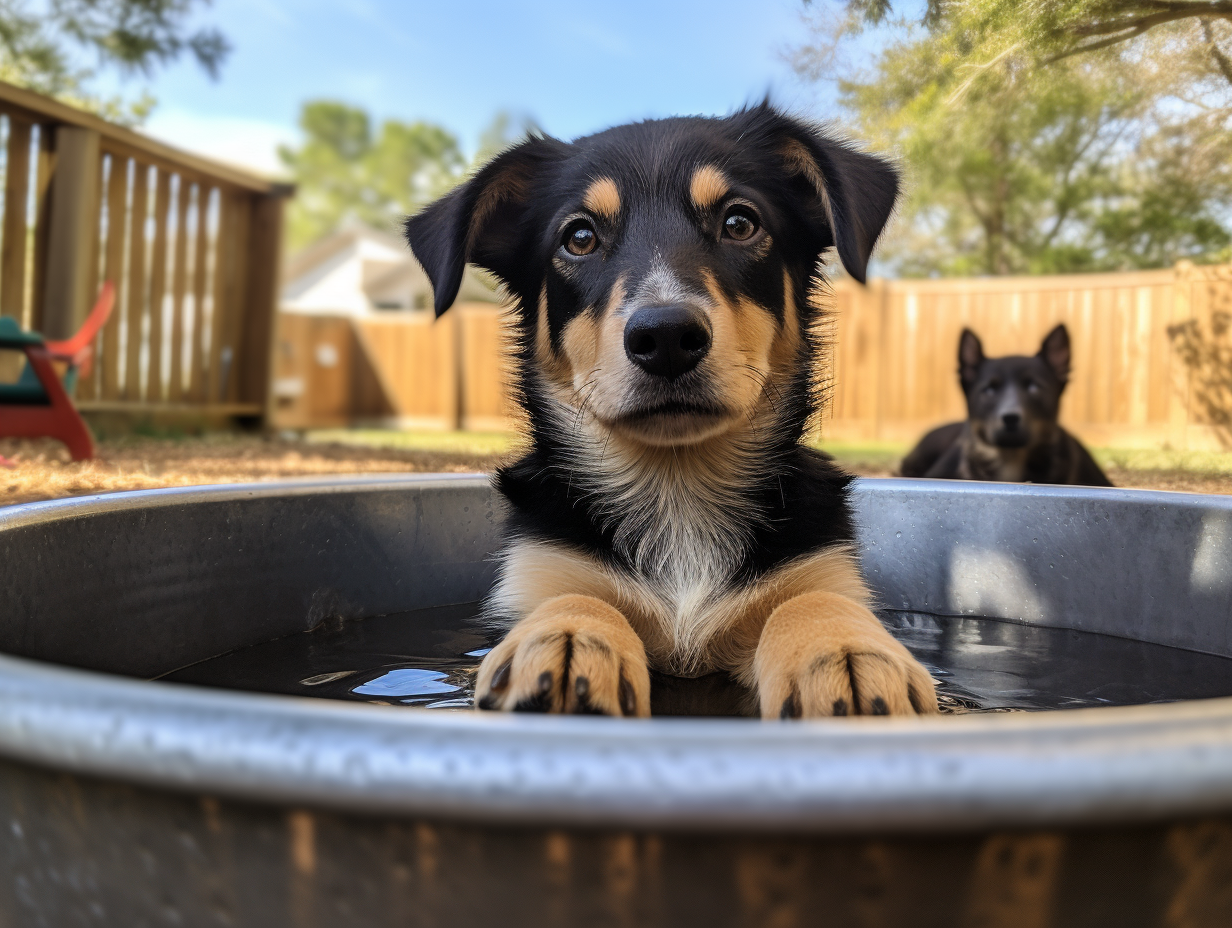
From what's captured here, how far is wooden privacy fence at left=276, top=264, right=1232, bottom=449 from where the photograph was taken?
18.7 feet

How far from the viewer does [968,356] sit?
24.9ft

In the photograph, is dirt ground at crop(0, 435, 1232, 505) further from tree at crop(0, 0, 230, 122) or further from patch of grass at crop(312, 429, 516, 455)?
tree at crop(0, 0, 230, 122)

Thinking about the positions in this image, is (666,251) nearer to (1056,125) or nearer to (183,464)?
(1056,125)

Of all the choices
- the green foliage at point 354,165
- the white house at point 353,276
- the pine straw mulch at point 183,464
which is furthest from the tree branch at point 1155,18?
the green foliage at point 354,165

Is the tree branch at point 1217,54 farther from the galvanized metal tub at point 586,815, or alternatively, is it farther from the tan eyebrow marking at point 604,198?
the galvanized metal tub at point 586,815

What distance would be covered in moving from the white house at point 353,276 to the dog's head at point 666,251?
117 feet

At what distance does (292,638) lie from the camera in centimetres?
272

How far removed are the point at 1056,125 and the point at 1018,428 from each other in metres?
2.06

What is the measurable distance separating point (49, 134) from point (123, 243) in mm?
1312

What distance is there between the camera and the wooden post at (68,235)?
876 cm

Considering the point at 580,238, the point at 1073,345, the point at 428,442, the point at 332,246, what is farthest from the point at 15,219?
the point at 332,246

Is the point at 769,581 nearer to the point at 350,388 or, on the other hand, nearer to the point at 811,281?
the point at 811,281

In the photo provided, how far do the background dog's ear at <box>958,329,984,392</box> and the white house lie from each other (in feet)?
104

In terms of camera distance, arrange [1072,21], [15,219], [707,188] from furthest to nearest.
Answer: [15,219] → [1072,21] → [707,188]
